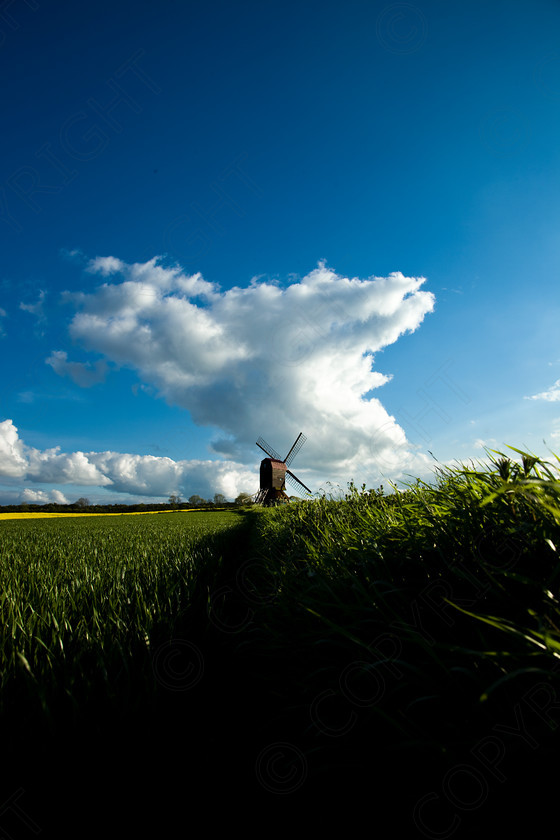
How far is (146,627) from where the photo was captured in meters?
2.60

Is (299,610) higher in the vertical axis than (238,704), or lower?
higher

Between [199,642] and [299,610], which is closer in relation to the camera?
[299,610]

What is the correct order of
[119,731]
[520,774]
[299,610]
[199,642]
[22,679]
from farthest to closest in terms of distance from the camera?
1. [199,642]
2. [299,610]
3. [22,679]
4. [119,731]
5. [520,774]

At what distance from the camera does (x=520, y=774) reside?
1.10 m

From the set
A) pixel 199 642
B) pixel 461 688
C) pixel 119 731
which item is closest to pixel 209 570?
pixel 199 642

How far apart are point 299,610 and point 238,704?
66 centimetres

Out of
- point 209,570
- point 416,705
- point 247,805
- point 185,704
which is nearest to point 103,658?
point 185,704

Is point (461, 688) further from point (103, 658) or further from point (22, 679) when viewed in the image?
point (22, 679)

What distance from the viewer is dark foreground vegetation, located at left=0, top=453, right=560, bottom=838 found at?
3.85 feet

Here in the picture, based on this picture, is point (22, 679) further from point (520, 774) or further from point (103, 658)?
point (520, 774)

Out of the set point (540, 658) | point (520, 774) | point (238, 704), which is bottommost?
point (238, 704)

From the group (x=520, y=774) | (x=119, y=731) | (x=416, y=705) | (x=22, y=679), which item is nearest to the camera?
(x=520, y=774)

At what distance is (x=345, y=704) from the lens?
5.47ft

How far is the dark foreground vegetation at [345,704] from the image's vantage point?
1.17 m
